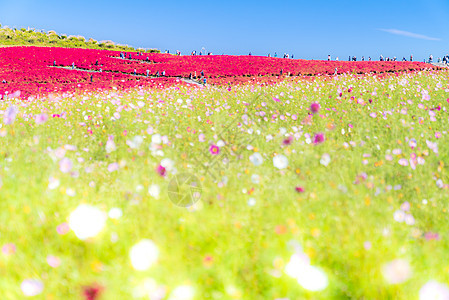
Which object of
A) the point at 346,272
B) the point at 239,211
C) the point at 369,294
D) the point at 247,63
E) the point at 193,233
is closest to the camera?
the point at 369,294

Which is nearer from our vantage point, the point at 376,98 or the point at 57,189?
the point at 57,189

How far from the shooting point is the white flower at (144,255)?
4.87 feet

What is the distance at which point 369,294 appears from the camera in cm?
158

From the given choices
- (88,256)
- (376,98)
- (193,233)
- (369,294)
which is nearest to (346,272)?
(369,294)

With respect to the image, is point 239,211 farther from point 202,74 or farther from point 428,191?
point 202,74

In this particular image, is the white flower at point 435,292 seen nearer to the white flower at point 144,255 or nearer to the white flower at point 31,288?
the white flower at point 144,255

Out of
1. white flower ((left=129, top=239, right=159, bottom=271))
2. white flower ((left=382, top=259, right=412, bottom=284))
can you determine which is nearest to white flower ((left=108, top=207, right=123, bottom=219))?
white flower ((left=129, top=239, right=159, bottom=271))

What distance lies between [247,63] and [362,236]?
22.5 m

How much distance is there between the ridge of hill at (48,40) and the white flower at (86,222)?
45846 millimetres

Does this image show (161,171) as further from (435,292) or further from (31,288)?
(435,292)

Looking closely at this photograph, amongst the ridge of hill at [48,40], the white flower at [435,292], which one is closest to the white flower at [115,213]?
the white flower at [435,292]

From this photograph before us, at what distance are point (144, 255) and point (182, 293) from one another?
0.32m

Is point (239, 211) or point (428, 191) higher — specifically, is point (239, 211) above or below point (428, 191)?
below

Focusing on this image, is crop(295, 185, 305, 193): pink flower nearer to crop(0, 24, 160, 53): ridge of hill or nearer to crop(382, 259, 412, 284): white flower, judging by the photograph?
crop(382, 259, 412, 284): white flower
